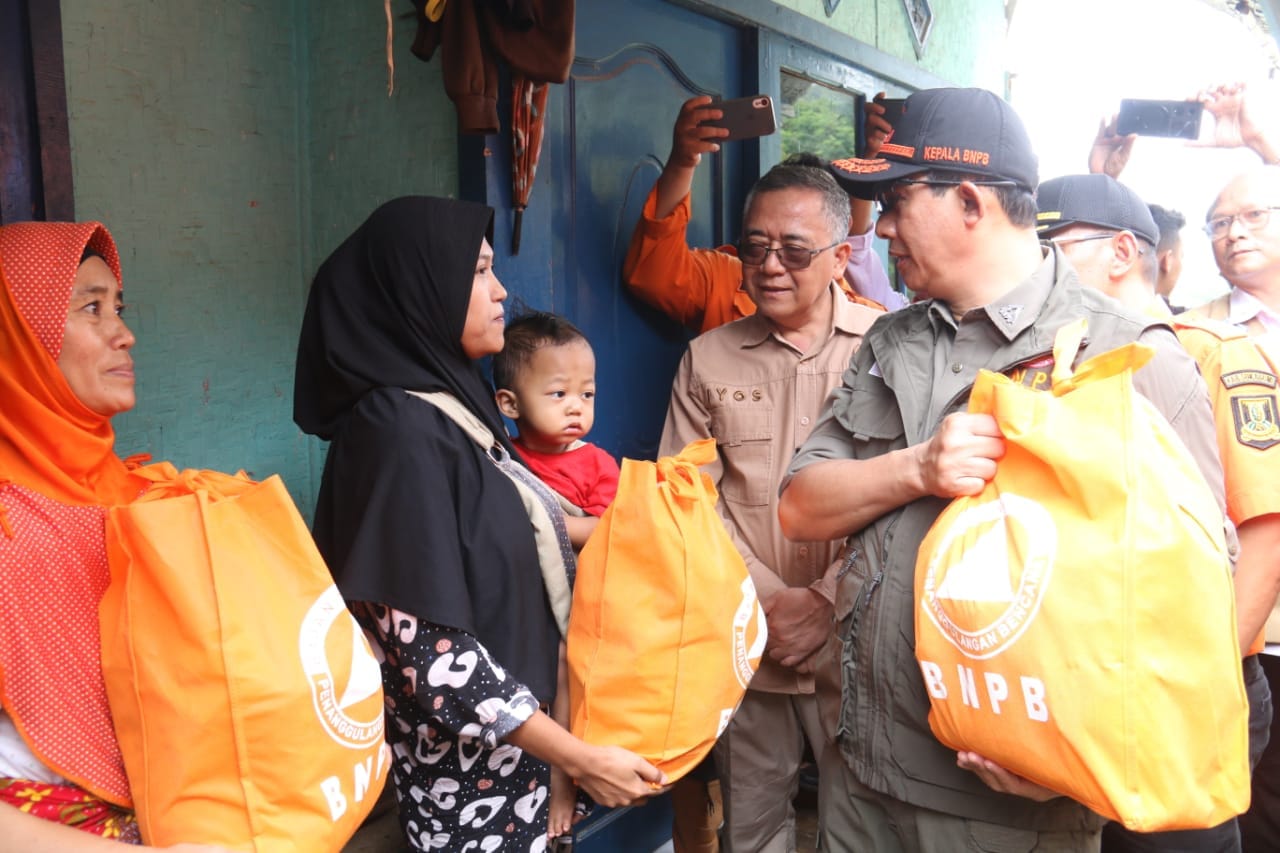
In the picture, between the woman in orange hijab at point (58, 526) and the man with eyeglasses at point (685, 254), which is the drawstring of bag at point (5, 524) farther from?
the man with eyeglasses at point (685, 254)

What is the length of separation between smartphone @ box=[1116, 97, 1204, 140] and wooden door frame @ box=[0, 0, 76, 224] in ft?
12.8

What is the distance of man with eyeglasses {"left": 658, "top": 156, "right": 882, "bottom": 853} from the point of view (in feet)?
9.02

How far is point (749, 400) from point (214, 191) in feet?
5.72

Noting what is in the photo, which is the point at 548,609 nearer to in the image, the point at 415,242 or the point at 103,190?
the point at 415,242

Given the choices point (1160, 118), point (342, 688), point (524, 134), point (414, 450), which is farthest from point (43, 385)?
point (1160, 118)

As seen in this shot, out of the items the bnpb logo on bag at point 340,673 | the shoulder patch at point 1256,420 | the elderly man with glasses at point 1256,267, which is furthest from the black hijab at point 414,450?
the elderly man with glasses at point 1256,267

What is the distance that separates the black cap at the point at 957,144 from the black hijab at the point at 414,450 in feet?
2.85

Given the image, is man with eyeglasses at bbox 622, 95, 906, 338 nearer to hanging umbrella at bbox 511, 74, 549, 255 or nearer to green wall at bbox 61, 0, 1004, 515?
hanging umbrella at bbox 511, 74, 549, 255

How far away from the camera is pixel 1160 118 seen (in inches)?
158

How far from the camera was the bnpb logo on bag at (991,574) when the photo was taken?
4.70 feet

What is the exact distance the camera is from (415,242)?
1961mm

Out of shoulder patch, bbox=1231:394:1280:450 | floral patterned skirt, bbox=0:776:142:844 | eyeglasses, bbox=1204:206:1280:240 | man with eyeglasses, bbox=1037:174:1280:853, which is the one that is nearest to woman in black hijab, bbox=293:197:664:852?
floral patterned skirt, bbox=0:776:142:844

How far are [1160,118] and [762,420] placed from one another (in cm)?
256

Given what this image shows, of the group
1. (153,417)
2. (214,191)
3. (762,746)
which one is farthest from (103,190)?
(762,746)
